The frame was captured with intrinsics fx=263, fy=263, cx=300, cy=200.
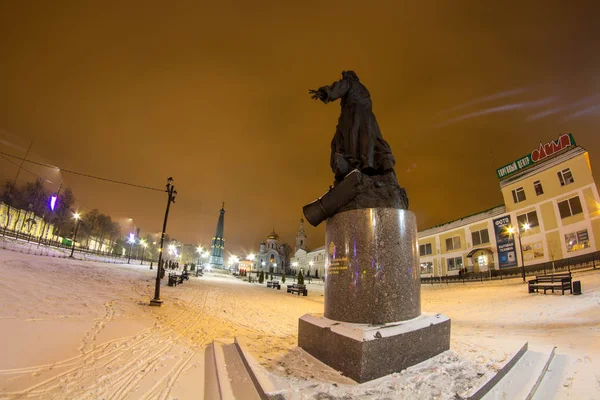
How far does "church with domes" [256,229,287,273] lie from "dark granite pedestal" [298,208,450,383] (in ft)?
312

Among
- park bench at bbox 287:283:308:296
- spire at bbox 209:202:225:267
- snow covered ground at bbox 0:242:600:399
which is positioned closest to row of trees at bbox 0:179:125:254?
spire at bbox 209:202:225:267

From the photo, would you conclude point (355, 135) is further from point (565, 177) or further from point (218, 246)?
point (218, 246)

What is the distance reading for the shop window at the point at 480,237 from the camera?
1193 inches

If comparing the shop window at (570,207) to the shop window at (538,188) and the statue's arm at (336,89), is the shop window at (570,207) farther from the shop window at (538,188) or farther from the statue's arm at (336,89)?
the statue's arm at (336,89)

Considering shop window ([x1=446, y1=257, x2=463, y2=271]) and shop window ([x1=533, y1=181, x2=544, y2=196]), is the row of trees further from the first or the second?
shop window ([x1=533, y1=181, x2=544, y2=196])

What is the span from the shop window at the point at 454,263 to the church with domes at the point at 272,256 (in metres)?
68.7

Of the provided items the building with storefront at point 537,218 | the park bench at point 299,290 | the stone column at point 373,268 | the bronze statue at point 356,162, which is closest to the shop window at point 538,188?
the building with storefront at point 537,218

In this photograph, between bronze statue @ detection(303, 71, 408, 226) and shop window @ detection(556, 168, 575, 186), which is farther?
shop window @ detection(556, 168, 575, 186)

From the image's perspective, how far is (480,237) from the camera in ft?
102

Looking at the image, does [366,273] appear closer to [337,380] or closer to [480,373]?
[337,380]

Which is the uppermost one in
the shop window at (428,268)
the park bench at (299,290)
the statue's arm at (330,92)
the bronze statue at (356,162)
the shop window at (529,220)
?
the shop window at (529,220)

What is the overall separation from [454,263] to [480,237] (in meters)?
4.81

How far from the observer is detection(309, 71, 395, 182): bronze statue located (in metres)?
5.33

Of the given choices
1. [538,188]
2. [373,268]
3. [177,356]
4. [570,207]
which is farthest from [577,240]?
[177,356]
